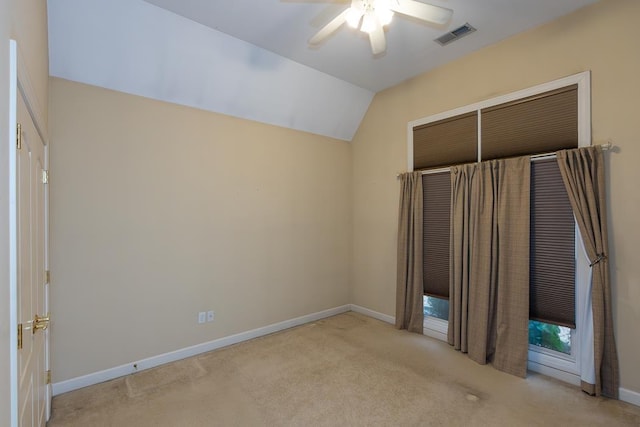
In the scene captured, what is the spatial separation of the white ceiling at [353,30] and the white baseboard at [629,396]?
3143mm

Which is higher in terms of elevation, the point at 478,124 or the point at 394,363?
the point at 478,124

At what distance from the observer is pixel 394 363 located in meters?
3.13

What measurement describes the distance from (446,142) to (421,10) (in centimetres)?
190

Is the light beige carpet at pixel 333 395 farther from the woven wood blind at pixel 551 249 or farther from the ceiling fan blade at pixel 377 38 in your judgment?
the ceiling fan blade at pixel 377 38

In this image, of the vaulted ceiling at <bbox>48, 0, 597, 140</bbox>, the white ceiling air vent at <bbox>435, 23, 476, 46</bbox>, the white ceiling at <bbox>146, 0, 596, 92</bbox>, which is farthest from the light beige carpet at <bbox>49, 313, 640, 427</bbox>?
the white ceiling air vent at <bbox>435, 23, 476, 46</bbox>

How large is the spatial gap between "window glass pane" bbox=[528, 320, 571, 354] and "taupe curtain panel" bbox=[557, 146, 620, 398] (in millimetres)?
303

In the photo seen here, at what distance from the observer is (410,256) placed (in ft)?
12.8

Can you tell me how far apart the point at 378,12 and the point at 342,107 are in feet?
7.69

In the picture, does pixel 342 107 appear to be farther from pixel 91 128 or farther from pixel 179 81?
pixel 91 128

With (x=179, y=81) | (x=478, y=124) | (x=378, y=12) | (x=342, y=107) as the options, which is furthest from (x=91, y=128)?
(x=478, y=124)

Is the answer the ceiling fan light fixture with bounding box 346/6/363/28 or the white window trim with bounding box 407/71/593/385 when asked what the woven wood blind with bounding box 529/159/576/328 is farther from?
the ceiling fan light fixture with bounding box 346/6/363/28

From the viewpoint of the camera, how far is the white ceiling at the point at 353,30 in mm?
2564

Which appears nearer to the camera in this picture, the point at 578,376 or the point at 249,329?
the point at 578,376

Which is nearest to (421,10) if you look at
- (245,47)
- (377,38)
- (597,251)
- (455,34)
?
(377,38)
